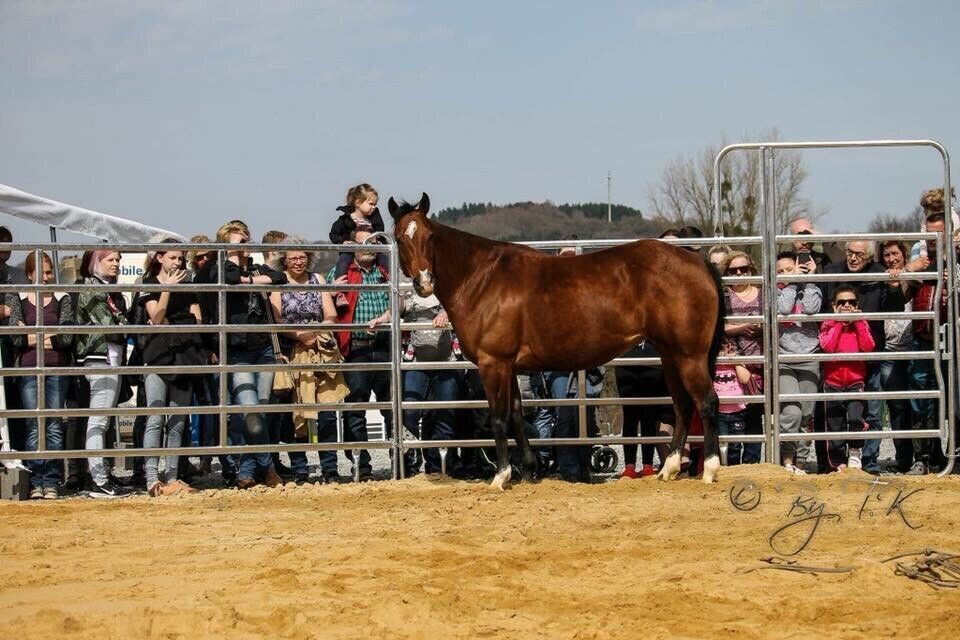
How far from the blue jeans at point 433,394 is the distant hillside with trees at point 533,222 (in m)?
14.0

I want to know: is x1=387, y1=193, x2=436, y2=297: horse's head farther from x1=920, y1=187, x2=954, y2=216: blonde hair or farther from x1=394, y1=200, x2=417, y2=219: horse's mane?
x1=920, y1=187, x2=954, y2=216: blonde hair

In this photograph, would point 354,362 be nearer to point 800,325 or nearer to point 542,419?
point 542,419

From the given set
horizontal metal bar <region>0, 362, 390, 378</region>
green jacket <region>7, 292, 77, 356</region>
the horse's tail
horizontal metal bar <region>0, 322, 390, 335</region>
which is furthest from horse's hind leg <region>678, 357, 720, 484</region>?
green jacket <region>7, 292, 77, 356</region>

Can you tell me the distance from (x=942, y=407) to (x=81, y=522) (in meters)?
6.61

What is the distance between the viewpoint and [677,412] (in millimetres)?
8930

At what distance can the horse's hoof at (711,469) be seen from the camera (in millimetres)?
8531

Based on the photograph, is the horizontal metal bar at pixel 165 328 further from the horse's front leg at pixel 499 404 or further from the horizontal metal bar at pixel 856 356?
the horizontal metal bar at pixel 856 356

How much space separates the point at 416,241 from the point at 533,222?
18344 mm

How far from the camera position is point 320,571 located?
576 cm

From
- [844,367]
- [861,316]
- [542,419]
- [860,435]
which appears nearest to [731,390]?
[844,367]

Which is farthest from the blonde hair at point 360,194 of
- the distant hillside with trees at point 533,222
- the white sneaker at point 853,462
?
the distant hillside with trees at point 533,222

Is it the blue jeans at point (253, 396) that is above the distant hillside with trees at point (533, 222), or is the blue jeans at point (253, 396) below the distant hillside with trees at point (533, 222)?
below

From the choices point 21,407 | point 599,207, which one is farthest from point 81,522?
point 599,207

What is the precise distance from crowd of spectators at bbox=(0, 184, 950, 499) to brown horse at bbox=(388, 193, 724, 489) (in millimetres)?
629
